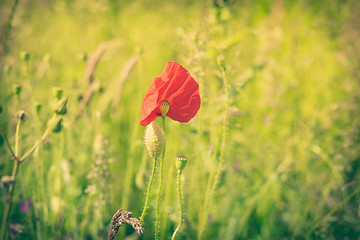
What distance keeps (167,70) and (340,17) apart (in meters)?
2.39

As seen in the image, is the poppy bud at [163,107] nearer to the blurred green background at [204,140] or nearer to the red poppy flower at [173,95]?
the red poppy flower at [173,95]

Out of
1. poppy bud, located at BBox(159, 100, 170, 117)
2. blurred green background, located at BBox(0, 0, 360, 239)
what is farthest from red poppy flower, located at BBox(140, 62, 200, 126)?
blurred green background, located at BBox(0, 0, 360, 239)

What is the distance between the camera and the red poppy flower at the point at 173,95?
92cm

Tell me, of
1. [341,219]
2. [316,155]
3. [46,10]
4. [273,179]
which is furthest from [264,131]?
[46,10]

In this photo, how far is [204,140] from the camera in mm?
1906

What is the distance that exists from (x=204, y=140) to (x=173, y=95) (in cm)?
96

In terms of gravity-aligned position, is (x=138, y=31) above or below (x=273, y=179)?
above

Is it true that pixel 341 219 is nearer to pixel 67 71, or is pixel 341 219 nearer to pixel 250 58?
pixel 250 58

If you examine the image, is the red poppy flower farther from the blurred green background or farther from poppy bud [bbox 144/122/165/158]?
the blurred green background

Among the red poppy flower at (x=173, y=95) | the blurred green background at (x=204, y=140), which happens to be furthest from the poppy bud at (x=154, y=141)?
the blurred green background at (x=204, y=140)

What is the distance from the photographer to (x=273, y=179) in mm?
1824

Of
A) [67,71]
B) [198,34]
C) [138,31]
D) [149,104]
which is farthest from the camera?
[138,31]

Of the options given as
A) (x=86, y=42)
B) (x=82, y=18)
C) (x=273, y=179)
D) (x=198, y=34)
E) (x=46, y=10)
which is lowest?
(x=273, y=179)

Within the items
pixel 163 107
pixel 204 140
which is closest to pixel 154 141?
pixel 163 107
